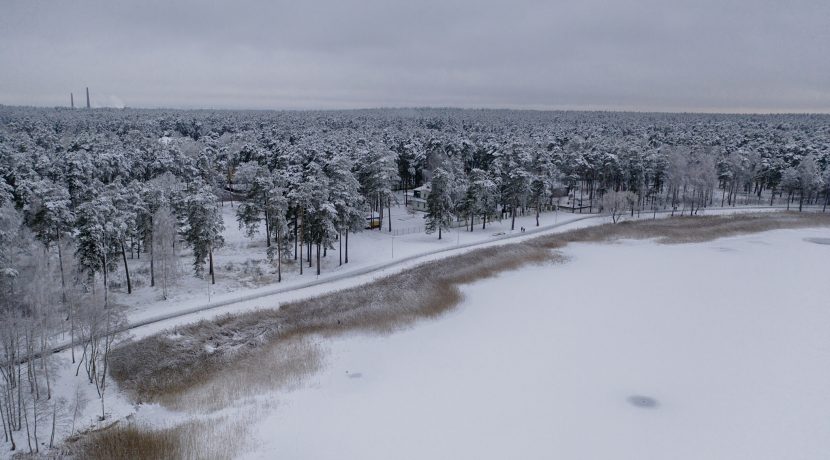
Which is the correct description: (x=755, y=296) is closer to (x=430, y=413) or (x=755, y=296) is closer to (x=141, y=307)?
(x=430, y=413)

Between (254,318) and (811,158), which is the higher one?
(811,158)

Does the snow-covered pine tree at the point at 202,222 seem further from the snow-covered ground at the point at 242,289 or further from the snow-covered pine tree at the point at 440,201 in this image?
the snow-covered pine tree at the point at 440,201

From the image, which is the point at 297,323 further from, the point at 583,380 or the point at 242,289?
the point at 583,380

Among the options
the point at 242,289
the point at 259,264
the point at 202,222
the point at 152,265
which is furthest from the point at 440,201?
the point at 152,265

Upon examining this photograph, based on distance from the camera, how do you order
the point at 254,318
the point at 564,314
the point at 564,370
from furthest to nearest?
the point at 564,314, the point at 254,318, the point at 564,370

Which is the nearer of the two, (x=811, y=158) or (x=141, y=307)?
(x=141, y=307)

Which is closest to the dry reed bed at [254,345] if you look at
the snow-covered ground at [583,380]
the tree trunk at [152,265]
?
the snow-covered ground at [583,380]

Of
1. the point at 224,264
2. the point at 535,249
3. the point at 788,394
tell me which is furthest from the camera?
the point at 535,249

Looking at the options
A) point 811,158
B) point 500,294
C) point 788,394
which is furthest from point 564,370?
point 811,158
